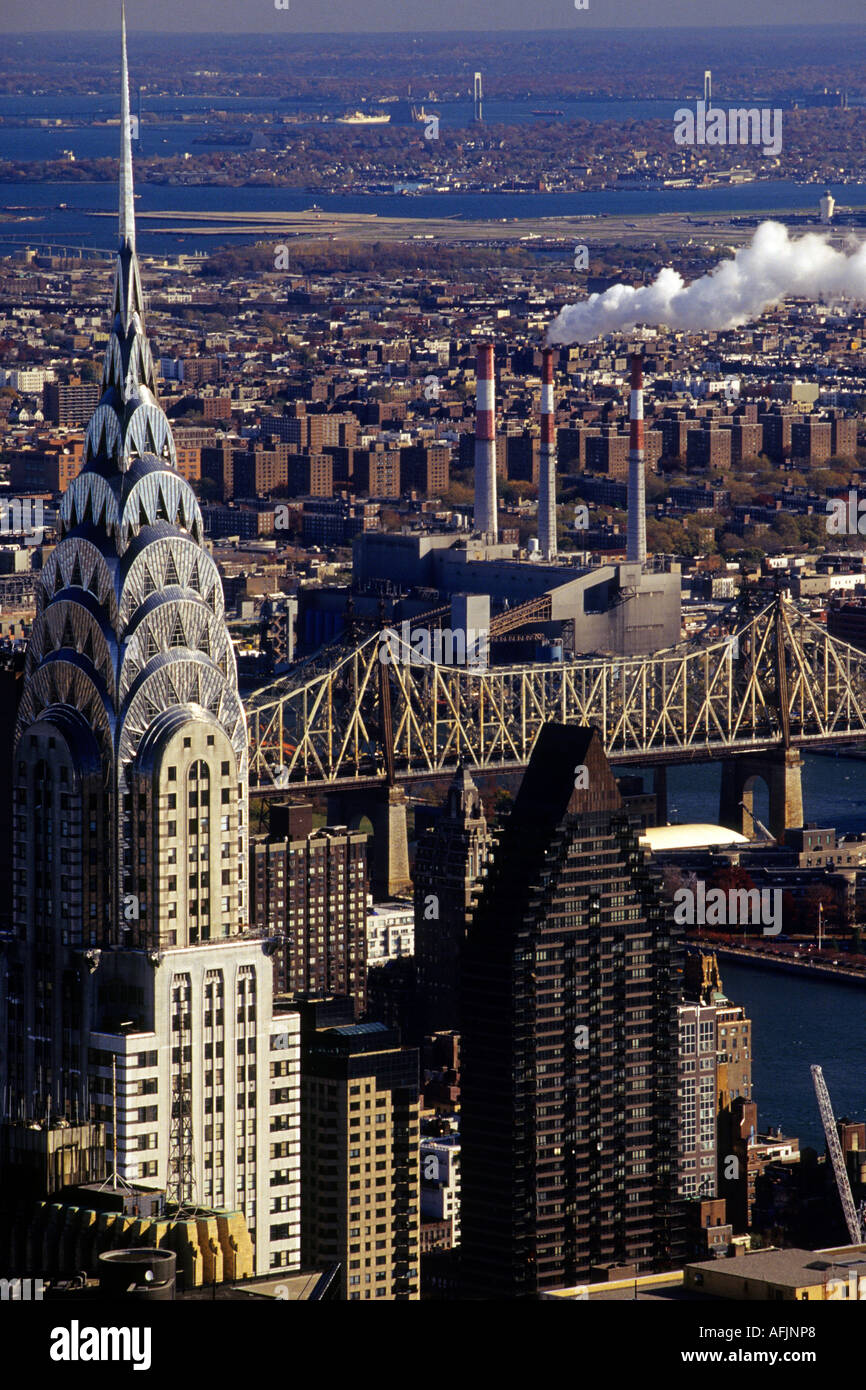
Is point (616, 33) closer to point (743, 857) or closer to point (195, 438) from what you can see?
point (195, 438)

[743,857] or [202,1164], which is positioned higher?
[202,1164]

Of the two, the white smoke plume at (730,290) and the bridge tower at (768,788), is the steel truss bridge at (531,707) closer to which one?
the bridge tower at (768,788)

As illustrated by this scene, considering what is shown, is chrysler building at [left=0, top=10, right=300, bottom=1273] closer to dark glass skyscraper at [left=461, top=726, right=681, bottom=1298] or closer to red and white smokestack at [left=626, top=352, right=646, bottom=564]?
dark glass skyscraper at [left=461, top=726, right=681, bottom=1298]

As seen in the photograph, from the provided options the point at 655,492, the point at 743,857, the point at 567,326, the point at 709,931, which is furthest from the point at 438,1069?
the point at 567,326

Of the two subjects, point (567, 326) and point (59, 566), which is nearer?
point (59, 566)

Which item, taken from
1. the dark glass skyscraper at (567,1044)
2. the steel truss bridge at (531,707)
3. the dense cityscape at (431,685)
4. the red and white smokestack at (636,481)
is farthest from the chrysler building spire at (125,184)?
the red and white smokestack at (636,481)

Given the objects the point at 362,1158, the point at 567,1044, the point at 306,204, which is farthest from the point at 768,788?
the point at 306,204
